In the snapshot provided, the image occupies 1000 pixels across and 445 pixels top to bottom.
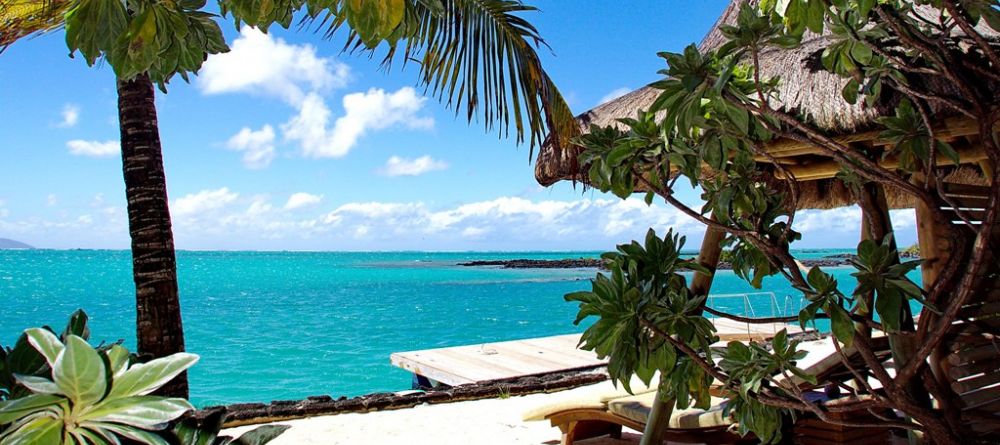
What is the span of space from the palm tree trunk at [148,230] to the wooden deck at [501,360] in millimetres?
3701

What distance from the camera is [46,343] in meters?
0.68

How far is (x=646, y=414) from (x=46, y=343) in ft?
8.81

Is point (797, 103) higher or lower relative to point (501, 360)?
higher

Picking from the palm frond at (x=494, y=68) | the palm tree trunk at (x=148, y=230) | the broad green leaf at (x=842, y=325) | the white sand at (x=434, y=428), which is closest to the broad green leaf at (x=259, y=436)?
the broad green leaf at (x=842, y=325)

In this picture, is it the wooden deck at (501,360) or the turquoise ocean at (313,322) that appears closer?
the wooden deck at (501,360)

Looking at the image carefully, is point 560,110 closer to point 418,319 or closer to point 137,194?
point 137,194

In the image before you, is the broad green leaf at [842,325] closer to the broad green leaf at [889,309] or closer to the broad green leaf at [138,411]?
the broad green leaf at [889,309]

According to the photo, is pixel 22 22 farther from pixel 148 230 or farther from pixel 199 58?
pixel 199 58

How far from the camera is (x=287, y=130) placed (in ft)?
243

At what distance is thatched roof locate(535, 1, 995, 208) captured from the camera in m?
2.58

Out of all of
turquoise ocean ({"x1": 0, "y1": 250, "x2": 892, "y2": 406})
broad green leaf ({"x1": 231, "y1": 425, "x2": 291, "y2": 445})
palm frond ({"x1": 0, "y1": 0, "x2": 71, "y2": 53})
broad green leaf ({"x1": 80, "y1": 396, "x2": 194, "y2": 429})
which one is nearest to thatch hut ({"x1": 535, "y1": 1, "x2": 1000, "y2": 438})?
broad green leaf ({"x1": 231, "y1": 425, "x2": 291, "y2": 445})

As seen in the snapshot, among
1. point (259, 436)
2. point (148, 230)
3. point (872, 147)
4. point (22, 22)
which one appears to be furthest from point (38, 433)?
point (22, 22)

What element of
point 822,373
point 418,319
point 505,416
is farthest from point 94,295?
point 822,373

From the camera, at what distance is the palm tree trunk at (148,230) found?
11.5ft
